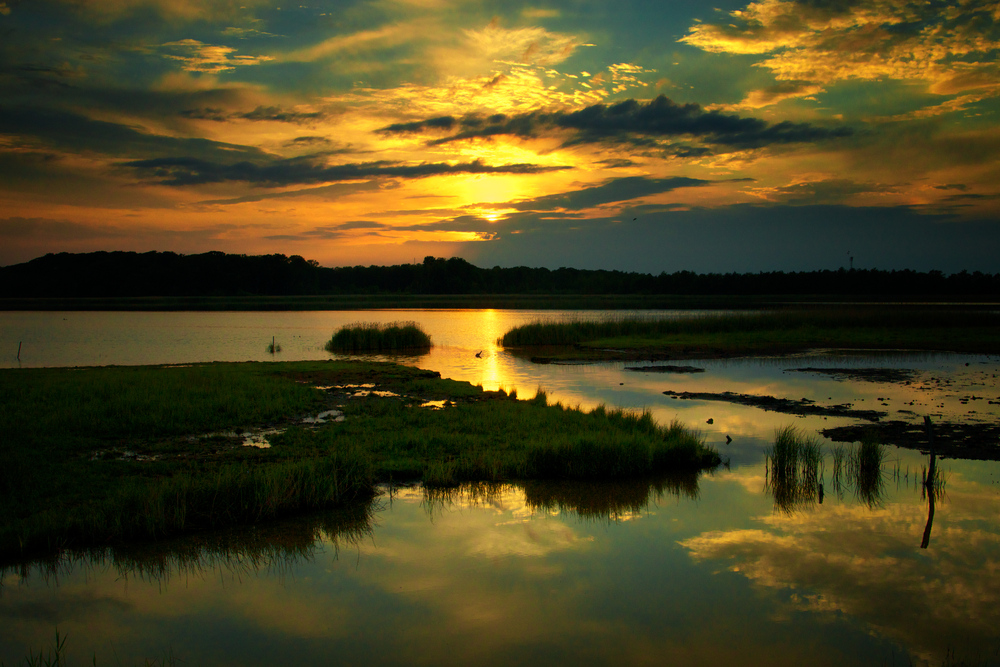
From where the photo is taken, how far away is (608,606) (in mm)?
6941

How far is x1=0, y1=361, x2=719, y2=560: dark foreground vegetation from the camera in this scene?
8766 millimetres

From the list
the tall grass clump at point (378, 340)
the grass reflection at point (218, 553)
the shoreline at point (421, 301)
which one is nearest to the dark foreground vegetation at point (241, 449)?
the grass reflection at point (218, 553)

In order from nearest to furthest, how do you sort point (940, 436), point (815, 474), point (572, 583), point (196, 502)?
point (572, 583) → point (196, 502) → point (815, 474) → point (940, 436)

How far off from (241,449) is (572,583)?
8.01 m

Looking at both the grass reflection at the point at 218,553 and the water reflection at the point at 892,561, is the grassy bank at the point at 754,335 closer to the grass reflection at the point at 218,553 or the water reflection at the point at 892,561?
the water reflection at the point at 892,561

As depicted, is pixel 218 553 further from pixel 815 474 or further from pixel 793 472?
pixel 815 474

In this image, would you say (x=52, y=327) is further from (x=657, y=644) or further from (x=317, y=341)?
(x=657, y=644)

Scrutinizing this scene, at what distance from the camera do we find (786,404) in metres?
18.7

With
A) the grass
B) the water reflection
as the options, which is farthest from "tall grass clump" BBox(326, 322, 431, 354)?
the grass

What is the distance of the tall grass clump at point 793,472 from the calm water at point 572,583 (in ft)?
0.96

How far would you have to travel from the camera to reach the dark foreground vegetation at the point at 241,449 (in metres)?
8.77

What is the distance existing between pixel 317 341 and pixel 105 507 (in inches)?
1432

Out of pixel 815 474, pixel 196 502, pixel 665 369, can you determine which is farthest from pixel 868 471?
pixel 665 369

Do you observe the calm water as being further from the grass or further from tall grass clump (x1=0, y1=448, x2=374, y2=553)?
tall grass clump (x1=0, y1=448, x2=374, y2=553)
